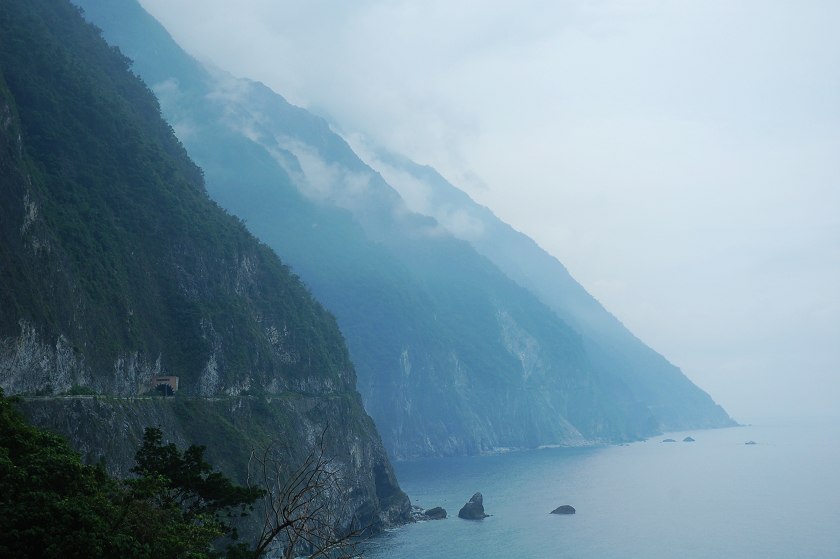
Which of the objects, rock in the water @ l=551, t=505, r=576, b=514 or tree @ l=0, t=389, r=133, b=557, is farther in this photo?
rock in the water @ l=551, t=505, r=576, b=514

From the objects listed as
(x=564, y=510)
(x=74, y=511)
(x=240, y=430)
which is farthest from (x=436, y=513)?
(x=74, y=511)

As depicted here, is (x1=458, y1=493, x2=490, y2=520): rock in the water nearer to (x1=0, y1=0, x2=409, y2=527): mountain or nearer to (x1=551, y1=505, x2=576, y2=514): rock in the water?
(x1=0, y1=0, x2=409, y2=527): mountain

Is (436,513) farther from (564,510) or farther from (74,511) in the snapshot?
(74,511)

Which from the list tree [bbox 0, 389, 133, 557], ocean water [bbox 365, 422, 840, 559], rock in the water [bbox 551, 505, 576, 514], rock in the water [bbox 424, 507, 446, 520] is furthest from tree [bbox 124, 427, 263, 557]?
rock in the water [bbox 551, 505, 576, 514]

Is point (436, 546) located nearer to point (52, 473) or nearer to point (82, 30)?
point (52, 473)

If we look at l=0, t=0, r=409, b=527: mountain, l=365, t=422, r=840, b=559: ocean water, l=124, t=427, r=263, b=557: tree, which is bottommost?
l=365, t=422, r=840, b=559: ocean water

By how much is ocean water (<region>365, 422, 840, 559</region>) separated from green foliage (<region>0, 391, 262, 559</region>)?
47261 millimetres

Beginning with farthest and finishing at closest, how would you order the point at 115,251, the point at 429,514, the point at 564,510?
1. the point at 564,510
2. the point at 429,514
3. the point at 115,251

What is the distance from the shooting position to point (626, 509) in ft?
349

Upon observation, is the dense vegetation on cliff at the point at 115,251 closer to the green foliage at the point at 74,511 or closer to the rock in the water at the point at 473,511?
the rock in the water at the point at 473,511

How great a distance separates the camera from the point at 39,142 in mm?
70250

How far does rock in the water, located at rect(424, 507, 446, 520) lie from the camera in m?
93.3

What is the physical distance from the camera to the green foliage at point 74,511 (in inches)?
800

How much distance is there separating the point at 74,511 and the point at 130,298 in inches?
1987
